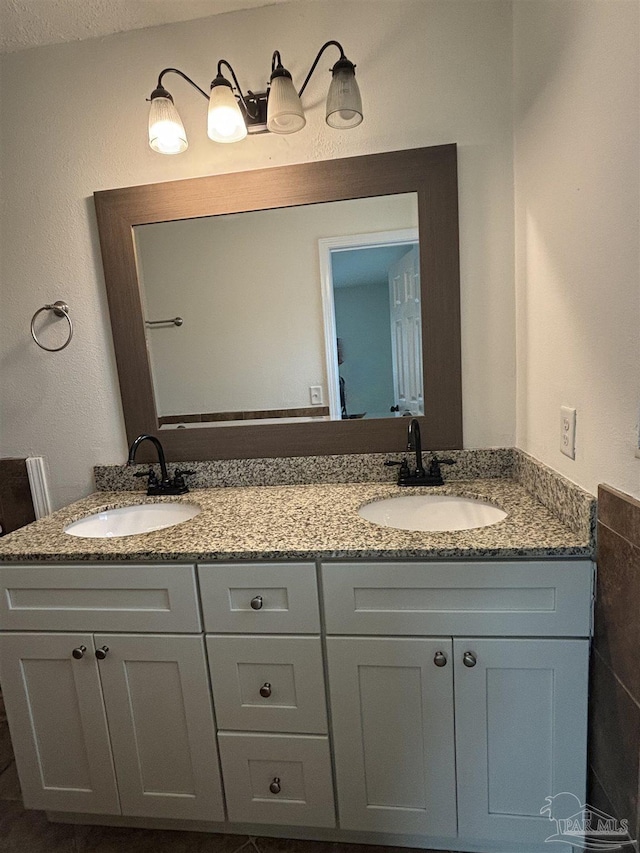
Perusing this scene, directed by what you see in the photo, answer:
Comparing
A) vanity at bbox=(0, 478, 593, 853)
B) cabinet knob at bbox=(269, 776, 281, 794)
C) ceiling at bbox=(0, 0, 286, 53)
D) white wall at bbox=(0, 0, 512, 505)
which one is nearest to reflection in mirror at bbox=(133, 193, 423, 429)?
white wall at bbox=(0, 0, 512, 505)

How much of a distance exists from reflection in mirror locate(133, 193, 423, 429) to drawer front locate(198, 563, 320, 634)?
60 centimetres

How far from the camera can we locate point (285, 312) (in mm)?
1461

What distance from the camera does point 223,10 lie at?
1.31 m

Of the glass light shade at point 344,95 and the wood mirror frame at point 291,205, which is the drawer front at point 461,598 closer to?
the wood mirror frame at point 291,205

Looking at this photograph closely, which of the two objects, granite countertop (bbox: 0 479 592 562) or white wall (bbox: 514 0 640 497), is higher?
white wall (bbox: 514 0 640 497)

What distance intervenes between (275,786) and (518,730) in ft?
2.07

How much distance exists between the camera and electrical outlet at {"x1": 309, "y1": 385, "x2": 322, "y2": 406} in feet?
4.86

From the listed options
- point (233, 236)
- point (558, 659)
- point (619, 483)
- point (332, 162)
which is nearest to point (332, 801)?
point (558, 659)

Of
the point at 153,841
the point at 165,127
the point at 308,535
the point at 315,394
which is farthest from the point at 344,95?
the point at 153,841

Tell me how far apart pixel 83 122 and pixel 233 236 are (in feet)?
2.05

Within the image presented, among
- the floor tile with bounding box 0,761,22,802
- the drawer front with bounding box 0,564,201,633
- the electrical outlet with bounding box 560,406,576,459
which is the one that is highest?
the electrical outlet with bounding box 560,406,576,459

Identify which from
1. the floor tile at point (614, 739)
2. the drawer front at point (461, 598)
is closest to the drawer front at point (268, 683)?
the drawer front at point (461, 598)

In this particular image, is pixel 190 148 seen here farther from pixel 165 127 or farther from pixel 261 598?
pixel 261 598

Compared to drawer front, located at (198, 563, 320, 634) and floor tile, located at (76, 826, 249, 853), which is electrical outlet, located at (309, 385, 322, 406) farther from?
floor tile, located at (76, 826, 249, 853)
